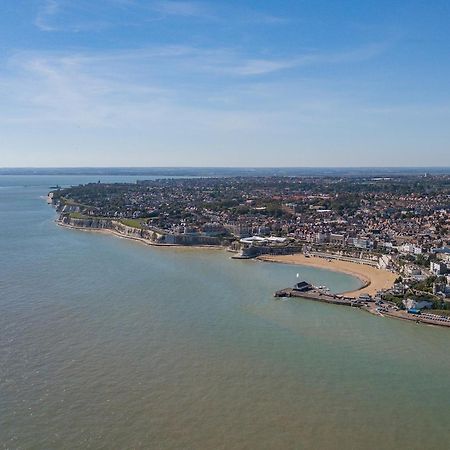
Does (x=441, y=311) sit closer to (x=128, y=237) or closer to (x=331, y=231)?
(x=331, y=231)

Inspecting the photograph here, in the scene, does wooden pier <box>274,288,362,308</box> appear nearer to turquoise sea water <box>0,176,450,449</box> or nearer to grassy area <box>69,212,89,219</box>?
turquoise sea water <box>0,176,450,449</box>

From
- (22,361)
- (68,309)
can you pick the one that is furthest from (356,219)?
(22,361)

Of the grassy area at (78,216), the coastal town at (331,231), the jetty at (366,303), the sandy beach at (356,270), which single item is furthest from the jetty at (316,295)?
the grassy area at (78,216)

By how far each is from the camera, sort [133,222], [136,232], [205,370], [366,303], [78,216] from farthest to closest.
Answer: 1. [78,216]
2. [133,222]
3. [136,232]
4. [366,303]
5. [205,370]

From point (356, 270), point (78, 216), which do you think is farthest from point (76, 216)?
point (356, 270)

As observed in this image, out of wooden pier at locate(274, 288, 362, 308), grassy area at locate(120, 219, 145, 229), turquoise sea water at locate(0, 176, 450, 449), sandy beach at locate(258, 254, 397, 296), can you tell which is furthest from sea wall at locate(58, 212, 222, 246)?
wooden pier at locate(274, 288, 362, 308)

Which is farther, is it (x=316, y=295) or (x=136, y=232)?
(x=136, y=232)

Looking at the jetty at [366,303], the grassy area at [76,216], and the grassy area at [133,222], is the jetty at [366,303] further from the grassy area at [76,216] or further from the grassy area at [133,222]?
the grassy area at [76,216]

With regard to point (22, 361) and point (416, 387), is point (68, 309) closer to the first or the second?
point (22, 361)
